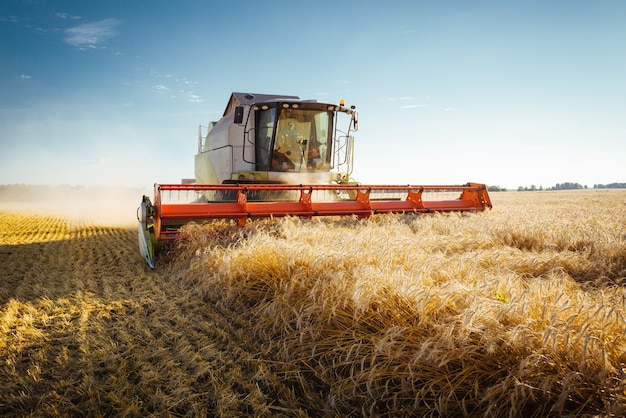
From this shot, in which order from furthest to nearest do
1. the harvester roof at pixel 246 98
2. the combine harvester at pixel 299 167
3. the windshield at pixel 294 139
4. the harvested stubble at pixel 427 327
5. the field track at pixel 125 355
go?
the harvester roof at pixel 246 98, the windshield at pixel 294 139, the combine harvester at pixel 299 167, the field track at pixel 125 355, the harvested stubble at pixel 427 327

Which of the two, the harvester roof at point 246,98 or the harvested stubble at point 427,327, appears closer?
the harvested stubble at point 427,327

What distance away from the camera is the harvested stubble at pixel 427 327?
5.08 feet

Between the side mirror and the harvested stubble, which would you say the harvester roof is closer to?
the side mirror

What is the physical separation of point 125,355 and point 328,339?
130 cm

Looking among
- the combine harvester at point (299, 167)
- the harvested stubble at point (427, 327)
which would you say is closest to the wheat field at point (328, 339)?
the harvested stubble at point (427, 327)

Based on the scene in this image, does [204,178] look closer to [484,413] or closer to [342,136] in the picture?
[342,136]

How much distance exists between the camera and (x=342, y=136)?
8352 millimetres

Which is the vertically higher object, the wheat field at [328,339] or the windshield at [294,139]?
the windshield at [294,139]

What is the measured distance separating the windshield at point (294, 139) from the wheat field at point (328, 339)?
4.30 metres

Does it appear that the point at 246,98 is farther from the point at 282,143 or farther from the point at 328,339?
the point at 328,339

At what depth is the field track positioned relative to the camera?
6.02 feet

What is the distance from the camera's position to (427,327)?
2.08m

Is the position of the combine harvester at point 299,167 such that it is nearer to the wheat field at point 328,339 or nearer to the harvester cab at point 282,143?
the harvester cab at point 282,143

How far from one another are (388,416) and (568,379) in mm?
780
